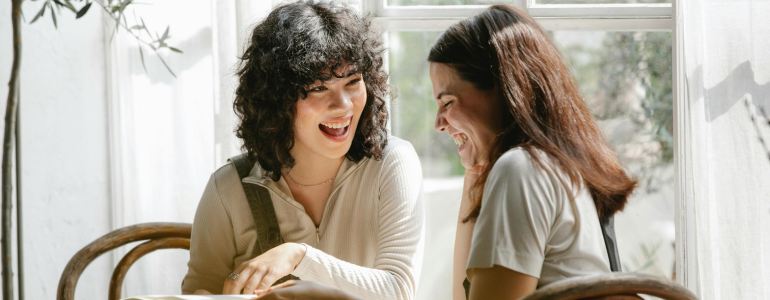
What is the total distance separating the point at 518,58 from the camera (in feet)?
4.01

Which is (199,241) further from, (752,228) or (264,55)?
(752,228)

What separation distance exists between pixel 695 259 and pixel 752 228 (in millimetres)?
172

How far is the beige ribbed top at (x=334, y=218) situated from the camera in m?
1.51

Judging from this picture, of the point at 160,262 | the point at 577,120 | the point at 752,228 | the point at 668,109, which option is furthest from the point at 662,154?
the point at 160,262

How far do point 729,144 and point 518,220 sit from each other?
3.31 feet

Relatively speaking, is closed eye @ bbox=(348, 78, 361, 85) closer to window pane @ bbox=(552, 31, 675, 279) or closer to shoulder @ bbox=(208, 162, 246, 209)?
shoulder @ bbox=(208, 162, 246, 209)

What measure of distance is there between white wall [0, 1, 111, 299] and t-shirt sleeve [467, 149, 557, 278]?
5.76ft

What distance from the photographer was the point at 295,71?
1.44m

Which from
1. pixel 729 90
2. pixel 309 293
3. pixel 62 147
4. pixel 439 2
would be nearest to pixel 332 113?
pixel 309 293

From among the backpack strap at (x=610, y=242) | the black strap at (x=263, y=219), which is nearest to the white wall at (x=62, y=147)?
the black strap at (x=263, y=219)

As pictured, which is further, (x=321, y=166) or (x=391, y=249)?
(x=321, y=166)

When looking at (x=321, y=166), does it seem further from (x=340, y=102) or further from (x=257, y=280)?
(x=257, y=280)

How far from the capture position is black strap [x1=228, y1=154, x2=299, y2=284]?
1.54 m

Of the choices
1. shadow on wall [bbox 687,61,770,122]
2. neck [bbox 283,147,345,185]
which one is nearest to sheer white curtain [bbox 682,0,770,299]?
shadow on wall [bbox 687,61,770,122]
